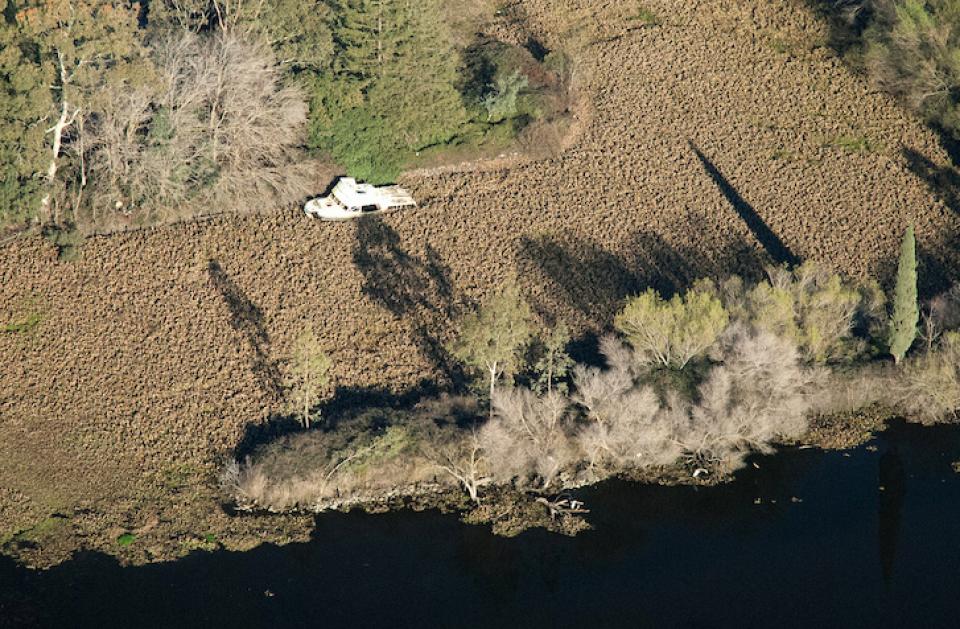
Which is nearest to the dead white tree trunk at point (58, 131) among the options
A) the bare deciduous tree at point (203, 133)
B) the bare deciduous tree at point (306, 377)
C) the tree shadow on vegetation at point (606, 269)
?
the bare deciduous tree at point (203, 133)

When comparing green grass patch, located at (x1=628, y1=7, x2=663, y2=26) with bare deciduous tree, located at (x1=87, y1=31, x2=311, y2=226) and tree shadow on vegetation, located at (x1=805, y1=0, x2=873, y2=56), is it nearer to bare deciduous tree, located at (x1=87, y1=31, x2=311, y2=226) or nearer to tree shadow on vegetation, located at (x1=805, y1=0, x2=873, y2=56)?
tree shadow on vegetation, located at (x1=805, y1=0, x2=873, y2=56)

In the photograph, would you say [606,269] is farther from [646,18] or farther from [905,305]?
[646,18]

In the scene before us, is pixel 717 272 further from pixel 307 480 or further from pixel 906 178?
pixel 307 480

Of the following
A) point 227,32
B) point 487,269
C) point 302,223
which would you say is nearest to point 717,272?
point 487,269

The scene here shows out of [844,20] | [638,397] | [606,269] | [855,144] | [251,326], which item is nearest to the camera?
[638,397]

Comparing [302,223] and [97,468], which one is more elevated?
[302,223]

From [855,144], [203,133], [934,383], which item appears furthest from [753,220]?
[203,133]

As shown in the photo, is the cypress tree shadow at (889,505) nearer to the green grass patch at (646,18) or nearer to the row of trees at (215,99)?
the row of trees at (215,99)
